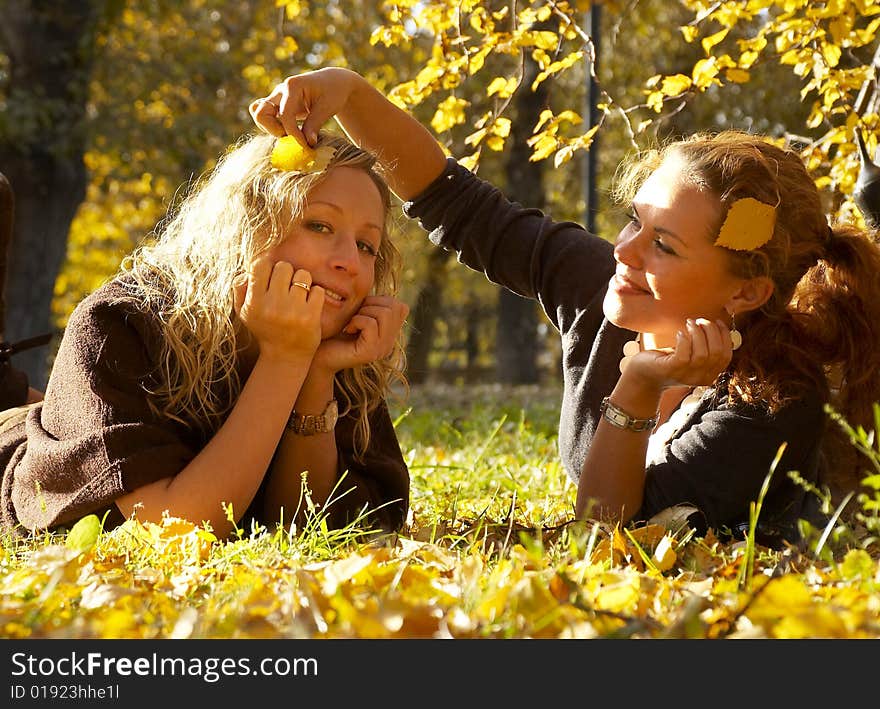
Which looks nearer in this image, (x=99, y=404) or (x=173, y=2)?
(x=99, y=404)

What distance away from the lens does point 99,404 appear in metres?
2.56

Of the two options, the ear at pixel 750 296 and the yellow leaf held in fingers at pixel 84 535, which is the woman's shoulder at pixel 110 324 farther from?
the ear at pixel 750 296

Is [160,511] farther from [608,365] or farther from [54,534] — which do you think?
[608,365]

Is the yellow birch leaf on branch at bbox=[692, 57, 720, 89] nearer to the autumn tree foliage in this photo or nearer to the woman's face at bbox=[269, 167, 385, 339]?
the autumn tree foliage

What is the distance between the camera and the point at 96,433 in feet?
8.25

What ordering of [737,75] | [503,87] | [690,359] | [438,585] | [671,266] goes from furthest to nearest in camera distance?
[503,87], [737,75], [671,266], [690,359], [438,585]

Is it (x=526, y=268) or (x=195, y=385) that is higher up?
(x=526, y=268)

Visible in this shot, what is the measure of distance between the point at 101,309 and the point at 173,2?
31.7 feet

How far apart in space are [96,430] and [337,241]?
750mm

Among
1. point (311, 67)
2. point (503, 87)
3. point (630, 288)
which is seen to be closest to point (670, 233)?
point (630, 288)

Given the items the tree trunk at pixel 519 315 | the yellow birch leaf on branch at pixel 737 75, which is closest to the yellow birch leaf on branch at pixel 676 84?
the yellow birch leaf on branch at pixel 737 75

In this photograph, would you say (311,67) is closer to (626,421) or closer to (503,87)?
(503,87)
